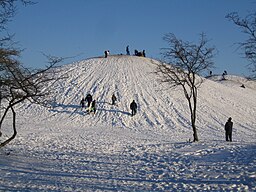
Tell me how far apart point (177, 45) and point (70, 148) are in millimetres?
8739

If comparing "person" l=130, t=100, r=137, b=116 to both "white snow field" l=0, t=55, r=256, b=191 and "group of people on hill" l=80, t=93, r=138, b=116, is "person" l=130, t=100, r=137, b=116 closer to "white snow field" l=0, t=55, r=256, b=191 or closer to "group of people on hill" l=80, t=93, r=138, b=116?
"group of people on hill" l=80, t=93, r=138, b=116

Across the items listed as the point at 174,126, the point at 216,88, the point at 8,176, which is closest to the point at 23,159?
the point at 8,176

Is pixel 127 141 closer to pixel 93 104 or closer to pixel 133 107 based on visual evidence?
pixel 133 107

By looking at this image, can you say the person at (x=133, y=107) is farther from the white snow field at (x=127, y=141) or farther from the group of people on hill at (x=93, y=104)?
the white snow field at (x=127, y=141)

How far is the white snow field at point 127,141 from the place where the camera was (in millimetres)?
9945

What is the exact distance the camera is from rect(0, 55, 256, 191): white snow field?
9945 millimetres

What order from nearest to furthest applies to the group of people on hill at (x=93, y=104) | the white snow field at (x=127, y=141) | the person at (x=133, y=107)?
the white snow field at (x=127, y=141), the person at (x=133, y=107), the group of people on hill at (x=93, y=104)

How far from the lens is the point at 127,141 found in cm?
2077

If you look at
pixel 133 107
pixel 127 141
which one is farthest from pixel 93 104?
pixel 127 141

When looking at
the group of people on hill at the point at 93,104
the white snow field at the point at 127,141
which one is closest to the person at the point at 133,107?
the group of people on hill at the point at 93,104

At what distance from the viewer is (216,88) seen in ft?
157

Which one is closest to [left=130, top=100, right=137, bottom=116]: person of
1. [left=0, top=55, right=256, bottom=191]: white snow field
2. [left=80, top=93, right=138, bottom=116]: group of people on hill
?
[left=80, top=93, right=138, bottom=116]: group of people on hill

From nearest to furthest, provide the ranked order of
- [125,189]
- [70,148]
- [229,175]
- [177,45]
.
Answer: [125,189] → [229,175] → [70,148] → [177,45]

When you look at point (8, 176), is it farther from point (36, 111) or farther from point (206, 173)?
point (36, 111)
